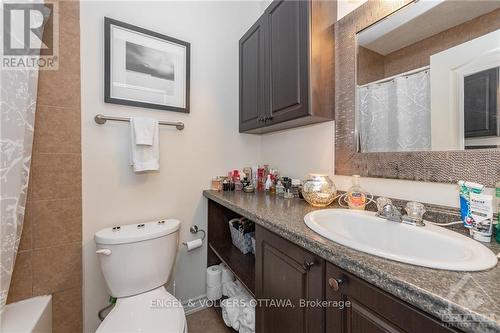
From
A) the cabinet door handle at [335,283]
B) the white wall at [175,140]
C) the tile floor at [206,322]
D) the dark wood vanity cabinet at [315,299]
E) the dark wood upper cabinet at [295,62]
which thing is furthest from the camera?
the tile floor at [206,322]

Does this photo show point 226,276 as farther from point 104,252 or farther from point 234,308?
point 104,252

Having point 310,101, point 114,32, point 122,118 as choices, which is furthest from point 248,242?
point 114,32

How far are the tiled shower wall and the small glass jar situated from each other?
1.29 meters

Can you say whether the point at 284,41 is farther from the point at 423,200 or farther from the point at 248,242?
the point at 248,242

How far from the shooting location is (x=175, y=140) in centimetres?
147

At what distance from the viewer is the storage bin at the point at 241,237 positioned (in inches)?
55.9

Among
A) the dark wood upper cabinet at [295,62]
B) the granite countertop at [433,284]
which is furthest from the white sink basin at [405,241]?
the dark wood upper cabinet at [295,62]

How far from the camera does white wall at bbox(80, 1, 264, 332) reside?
4.02 feet

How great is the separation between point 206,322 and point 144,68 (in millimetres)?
1746

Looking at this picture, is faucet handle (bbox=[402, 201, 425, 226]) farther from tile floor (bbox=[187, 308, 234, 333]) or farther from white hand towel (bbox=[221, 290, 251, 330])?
tile floor (bbox=[187, 308, 234, 333])

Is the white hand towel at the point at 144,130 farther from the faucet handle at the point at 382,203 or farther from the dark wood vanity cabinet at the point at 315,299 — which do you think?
the faucet handle at the point at 382,203

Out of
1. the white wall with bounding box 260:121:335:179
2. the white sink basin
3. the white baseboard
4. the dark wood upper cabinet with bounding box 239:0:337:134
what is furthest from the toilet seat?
the dark wood upper cabinet with bounding box 239:0:337:134

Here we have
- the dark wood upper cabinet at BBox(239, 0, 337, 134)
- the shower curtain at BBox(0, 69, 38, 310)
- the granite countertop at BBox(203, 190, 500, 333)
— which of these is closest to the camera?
the granite countertop at BBox(203, 190, 500, 333)

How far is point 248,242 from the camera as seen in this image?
143cm
